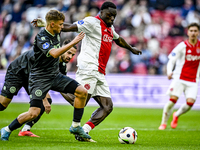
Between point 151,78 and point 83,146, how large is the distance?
10547 millimetres

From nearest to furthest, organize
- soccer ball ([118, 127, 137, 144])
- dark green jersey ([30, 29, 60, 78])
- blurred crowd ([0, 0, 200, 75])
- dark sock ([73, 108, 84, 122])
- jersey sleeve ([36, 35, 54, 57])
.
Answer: jersey sleeve ([36, 35, 54, 57]), dark green jersey ([30, 29, 60, 78]), dark sock ([73, 108, 84, 122]), soccer ball ([118, 127, 137, 144]), blurred crowd ([0, 0, 200, 75])

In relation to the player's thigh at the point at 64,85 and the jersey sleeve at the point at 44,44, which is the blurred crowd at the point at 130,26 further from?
the jersey sleeve at the point at 44,44

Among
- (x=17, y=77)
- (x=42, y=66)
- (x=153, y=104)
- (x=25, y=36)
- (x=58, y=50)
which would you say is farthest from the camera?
(x=25, y=36)

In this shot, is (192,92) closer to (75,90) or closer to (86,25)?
(86,25)

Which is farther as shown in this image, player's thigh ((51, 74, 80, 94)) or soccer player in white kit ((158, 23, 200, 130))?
soccer player in white kit ((158, 23, 200, 130))

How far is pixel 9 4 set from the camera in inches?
829

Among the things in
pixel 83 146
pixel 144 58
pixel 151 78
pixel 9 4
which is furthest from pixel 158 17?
pixel 83 146

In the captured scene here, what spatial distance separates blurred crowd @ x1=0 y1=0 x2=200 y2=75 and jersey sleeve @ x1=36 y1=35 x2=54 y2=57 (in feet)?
37.6

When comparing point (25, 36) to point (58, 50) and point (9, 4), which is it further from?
point (58, 50)

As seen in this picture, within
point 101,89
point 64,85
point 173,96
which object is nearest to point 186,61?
point 173,96

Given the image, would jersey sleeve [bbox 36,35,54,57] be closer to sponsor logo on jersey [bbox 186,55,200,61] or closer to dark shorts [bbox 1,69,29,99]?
dark shorts [bbox 1,69,29,99]

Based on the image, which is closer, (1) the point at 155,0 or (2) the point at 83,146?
(2) the point at 83,146

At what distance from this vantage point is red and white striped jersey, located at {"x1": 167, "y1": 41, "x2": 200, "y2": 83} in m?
9.32

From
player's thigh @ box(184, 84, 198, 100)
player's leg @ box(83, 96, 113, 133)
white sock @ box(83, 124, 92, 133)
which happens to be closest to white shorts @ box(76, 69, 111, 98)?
player's leg @ box(83, 96, 113, 133)
